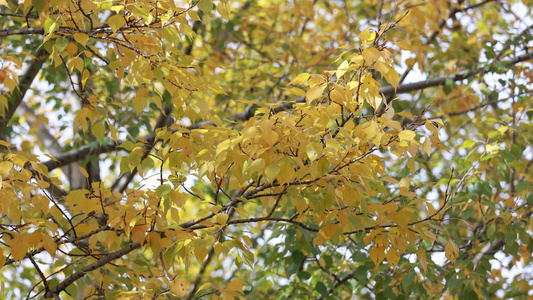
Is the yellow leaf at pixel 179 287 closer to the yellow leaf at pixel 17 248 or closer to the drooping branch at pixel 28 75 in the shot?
the yellow leaf at pixel 17 248

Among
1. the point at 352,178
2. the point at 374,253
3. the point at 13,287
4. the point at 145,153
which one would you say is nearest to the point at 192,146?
the point at 145,153

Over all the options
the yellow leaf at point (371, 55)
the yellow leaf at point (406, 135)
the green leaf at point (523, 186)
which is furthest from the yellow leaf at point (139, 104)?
the green leaf at point (523, 186)

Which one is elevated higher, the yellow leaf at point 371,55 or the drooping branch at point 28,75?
the drooping branch at point 28,75

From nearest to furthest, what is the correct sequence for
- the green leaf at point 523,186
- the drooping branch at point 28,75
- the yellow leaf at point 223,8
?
the yellow leaf at point 223,8, the green leaf at point 523,186, the drooping branch at point 28,75

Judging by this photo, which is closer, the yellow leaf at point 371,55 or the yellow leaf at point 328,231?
the yellow leaf at point 371,55

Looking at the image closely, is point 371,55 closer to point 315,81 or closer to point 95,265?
point 315,81

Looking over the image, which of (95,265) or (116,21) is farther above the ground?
(116,21)

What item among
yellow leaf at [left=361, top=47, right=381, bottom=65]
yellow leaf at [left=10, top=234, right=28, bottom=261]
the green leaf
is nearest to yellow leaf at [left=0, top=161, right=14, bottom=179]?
yellow leaf at [left=10, top=234, right=28, bottom=261]

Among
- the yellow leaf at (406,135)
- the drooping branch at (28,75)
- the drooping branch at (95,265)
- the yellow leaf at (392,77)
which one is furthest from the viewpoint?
the drooping branch at (28,75)

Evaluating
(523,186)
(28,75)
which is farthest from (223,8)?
(28,75)

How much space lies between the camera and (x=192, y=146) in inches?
94.2

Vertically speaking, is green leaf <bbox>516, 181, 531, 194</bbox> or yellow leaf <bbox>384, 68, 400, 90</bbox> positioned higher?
green leaf <bbox>516, 181, 531, 194</bbox>

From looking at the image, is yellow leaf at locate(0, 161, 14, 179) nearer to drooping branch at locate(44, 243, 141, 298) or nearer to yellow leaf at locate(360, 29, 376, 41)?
drooping branch at locate(44, 243, 141, 298)

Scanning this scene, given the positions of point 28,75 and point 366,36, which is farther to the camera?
point 28,75
